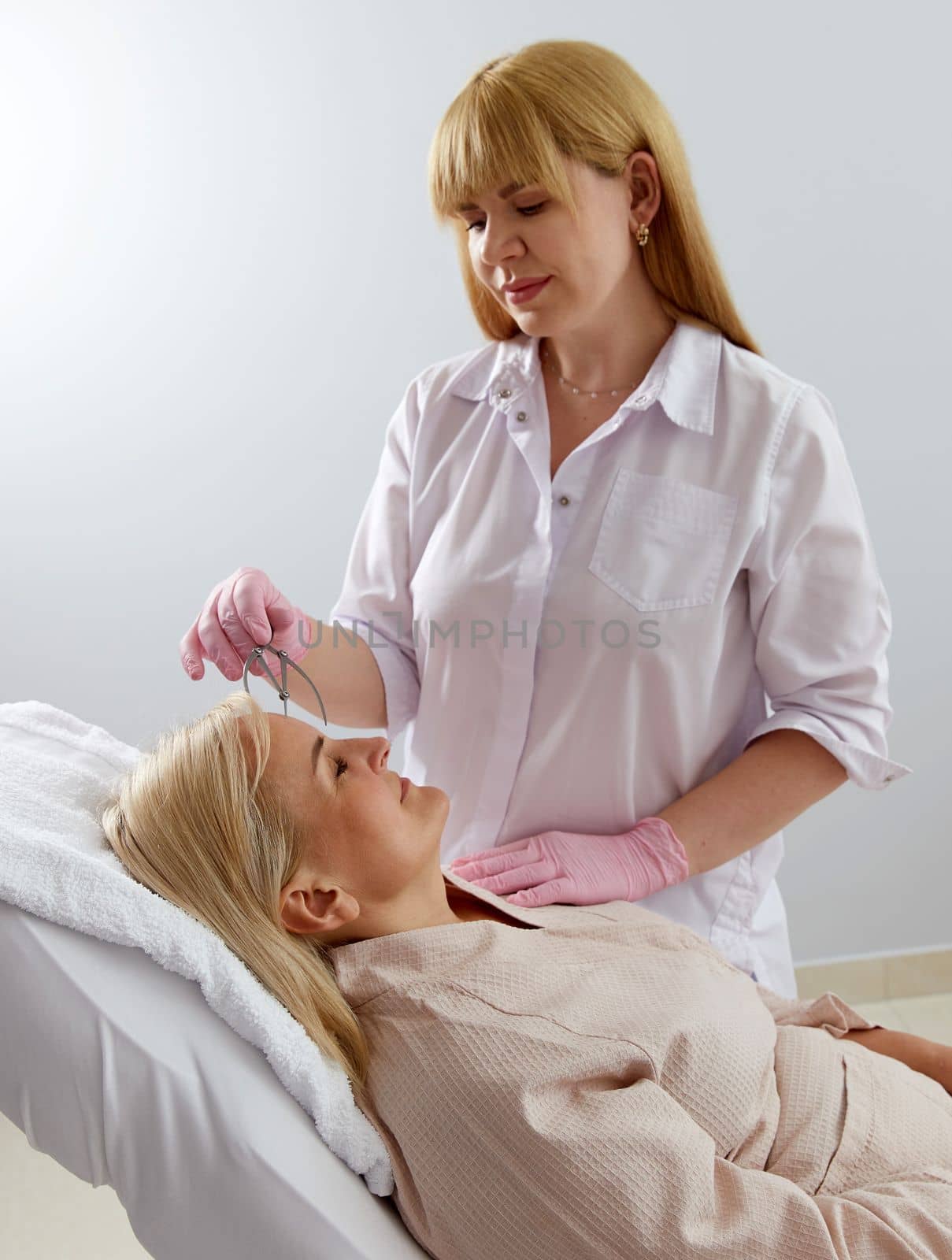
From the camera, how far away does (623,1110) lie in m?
1.10

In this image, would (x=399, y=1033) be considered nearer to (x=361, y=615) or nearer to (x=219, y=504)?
(x=361, y=615)

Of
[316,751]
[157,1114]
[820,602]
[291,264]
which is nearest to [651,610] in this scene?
[820,602]

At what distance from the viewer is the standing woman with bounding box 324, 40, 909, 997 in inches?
57.1

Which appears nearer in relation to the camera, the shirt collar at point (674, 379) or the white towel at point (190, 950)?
the white towel at point (190, 950)

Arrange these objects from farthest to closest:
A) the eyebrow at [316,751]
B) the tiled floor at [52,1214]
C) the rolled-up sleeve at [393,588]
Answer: the tiled floor at [52,1214] < the rolled-up sleeve at [393,588] < the eyebrow at [316,751]

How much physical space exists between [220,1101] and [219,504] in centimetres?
152

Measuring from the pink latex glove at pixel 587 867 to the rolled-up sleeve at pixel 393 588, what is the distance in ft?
0.95

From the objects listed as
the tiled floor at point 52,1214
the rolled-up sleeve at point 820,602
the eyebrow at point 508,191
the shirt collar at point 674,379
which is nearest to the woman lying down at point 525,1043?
the rolled-up sleeve at point 820,602

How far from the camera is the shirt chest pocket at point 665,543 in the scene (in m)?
1.47

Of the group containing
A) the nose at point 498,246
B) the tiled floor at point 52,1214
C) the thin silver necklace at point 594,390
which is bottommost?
the tiled floor at point 52,1214

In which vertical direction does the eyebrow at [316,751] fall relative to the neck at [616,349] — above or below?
below

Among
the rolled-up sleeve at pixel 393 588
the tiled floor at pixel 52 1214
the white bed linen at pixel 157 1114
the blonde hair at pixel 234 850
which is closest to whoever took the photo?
the white bed linen at pixel 157 1114

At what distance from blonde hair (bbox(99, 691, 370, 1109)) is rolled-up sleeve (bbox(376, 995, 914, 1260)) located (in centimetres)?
9

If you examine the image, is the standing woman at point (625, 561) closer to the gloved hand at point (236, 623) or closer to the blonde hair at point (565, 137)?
the blonde hair at point (565, 137)
